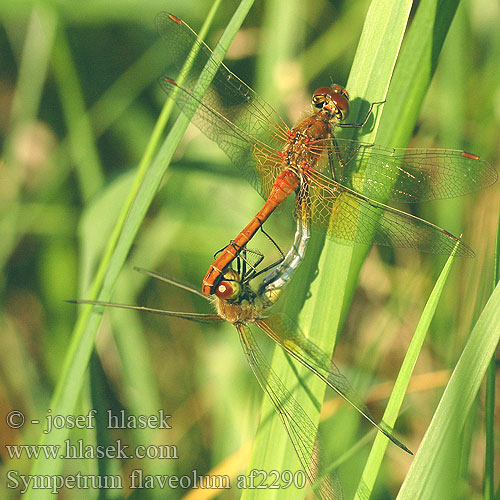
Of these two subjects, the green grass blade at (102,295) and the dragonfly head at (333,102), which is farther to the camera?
the dragonfly head at (333,102)

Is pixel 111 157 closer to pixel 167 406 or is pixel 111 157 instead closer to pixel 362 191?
pixel 167 406

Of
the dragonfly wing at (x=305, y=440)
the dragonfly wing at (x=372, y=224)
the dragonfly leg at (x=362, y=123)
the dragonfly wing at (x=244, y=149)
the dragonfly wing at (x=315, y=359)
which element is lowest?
the dragonfly wing at (x=305, y=440)

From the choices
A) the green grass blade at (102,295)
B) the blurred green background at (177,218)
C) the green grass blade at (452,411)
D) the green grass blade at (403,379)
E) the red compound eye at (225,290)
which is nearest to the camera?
the green grass blade at (452,411)

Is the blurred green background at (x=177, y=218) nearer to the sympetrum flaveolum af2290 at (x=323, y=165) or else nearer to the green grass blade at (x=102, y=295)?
the sympetrum flaveolum af2290 at (x=323, y=165)

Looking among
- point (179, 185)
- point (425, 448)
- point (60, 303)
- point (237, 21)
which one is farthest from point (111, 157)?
point (425, 448)

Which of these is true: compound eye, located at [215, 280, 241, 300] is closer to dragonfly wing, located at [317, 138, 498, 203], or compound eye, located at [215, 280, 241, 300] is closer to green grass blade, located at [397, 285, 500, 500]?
dragonfly wing, located at [317, 138, 498, 203]

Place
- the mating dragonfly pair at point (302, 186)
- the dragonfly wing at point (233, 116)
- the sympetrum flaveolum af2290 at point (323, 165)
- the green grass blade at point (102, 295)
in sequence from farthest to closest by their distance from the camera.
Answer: the dragonfly wing at point (233, 116) < the sympetrum flaveolum af2290 at point (323, 165) < the mating dragonfly pair at point (302, 186) < the green grass blade at point (102, 295)

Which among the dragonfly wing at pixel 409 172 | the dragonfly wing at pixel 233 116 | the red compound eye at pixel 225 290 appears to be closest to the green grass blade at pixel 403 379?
the dragonfly wing at pixel 409 172

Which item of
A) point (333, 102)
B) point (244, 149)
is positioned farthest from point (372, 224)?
point (244, 149)
